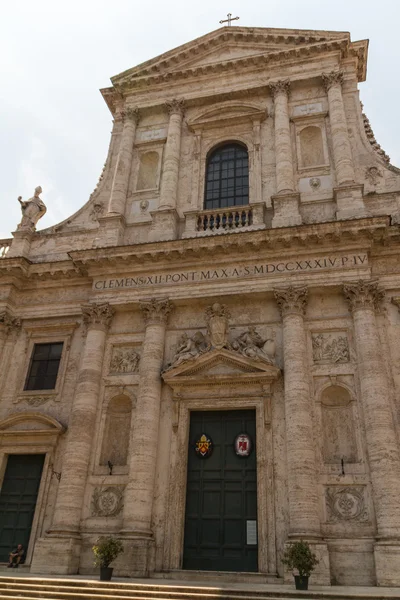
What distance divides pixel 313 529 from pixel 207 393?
395cm

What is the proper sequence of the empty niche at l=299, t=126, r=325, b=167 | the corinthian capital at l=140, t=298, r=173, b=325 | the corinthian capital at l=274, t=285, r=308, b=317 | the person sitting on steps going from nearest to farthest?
the person sitting on steps < the corinthian capital at l=274, t=285, r=308, b=317 < the corinthian capital at l=140, t=298, r=173, b=325 < the empty niche at l=299, t=126, r=325, b=167

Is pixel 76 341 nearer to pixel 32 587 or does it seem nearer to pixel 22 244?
pixel 22 244

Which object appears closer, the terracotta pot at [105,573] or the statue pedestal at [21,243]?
the terracotta pot at [105,573]

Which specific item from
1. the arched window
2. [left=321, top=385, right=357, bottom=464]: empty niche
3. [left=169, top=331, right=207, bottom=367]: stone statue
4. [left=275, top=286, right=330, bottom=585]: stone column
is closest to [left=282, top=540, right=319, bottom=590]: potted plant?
[left=275, top=286, right=330, bottom=585]: stone column

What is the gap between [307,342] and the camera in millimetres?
13102

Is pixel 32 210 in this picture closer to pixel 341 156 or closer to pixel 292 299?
pixel 292 299

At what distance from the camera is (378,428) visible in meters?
11.4

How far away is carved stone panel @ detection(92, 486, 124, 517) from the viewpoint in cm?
1247

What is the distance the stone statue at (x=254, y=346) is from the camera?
13.0 metres

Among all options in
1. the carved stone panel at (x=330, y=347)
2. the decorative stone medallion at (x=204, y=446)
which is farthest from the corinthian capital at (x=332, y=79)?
the decorative stone medallion at (x=204, y=446)

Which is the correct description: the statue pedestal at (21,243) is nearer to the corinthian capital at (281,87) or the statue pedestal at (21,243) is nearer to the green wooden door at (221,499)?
the green wooden door at (221,499)

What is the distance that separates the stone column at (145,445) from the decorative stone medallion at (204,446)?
1.01 metres

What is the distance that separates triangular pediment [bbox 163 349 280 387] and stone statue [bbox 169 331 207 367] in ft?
0.58

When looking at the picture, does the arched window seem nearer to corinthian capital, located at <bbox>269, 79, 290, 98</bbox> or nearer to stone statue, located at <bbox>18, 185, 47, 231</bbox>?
corinthian capital, located at <bbox>269, 79, 290, 98</bbox>
